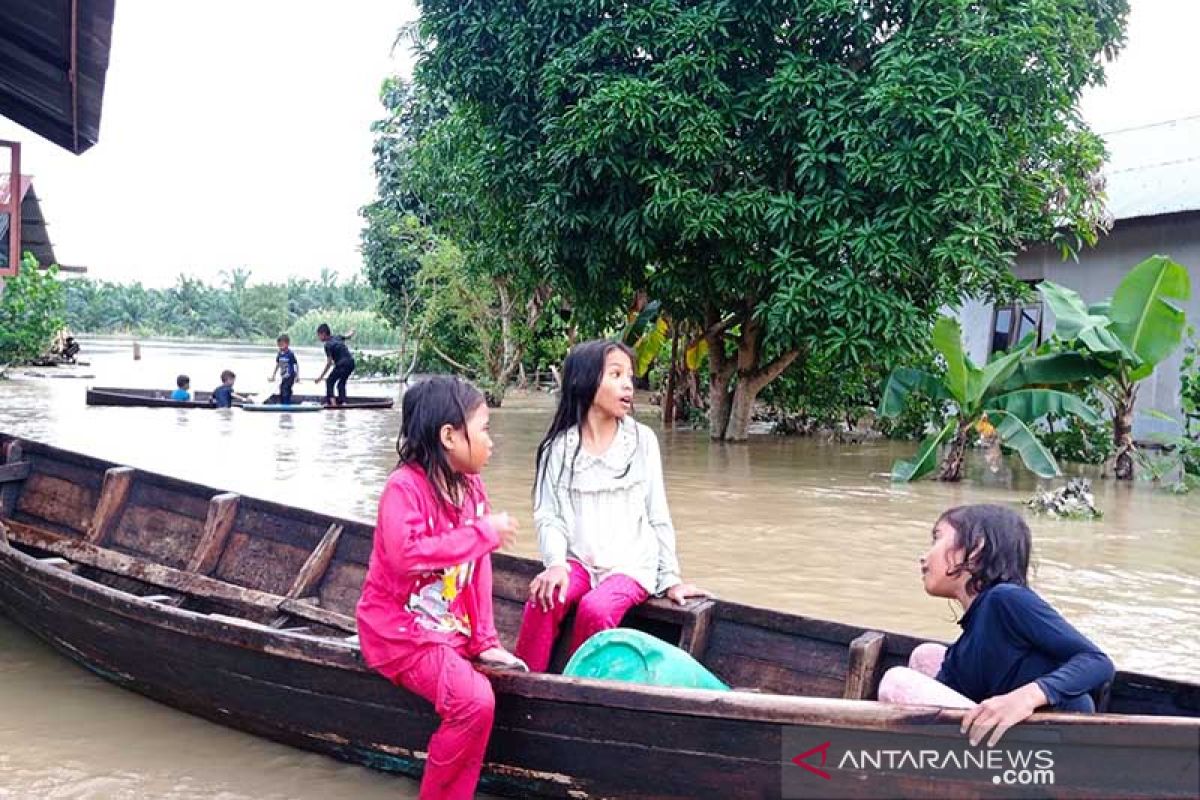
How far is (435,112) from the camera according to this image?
73.6 ft

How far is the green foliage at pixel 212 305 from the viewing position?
53.8m

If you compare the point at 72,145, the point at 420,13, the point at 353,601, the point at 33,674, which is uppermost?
the point at 420,13

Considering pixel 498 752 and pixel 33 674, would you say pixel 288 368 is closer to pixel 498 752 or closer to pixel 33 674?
pixel 33 674

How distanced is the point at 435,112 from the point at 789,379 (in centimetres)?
1096

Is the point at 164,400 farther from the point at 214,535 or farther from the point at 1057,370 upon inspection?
the point at 214,535

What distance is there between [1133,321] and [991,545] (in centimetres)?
806

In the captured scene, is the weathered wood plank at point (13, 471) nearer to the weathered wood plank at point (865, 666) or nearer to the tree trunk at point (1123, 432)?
the weathered wood plank at point (865, 666)

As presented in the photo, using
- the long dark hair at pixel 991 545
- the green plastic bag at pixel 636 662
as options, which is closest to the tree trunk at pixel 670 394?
the green plastic bag at pixel 636 662

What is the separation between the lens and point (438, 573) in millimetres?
3201

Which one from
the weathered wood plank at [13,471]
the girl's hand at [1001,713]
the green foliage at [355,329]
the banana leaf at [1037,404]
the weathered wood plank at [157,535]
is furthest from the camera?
the green foliage at [355,329]

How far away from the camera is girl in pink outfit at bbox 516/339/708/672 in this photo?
12.6 ft

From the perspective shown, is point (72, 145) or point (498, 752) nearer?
point (498, 752)

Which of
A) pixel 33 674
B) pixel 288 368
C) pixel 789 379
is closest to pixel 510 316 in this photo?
pixel 288 368

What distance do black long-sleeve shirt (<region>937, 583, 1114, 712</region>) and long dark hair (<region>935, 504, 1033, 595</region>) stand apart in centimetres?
5
